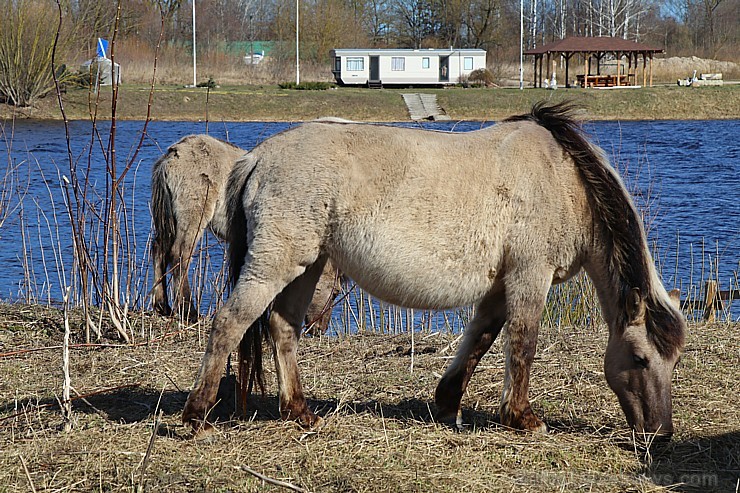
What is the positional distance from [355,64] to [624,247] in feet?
173

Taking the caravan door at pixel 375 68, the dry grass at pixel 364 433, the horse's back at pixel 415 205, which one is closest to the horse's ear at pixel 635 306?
the horse's back at pixel 415 205

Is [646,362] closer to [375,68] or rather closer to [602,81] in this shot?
[602,81]

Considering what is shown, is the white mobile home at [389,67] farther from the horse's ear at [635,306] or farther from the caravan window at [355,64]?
the horse's ear at [635,306]

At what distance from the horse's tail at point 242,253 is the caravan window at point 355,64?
52.3m

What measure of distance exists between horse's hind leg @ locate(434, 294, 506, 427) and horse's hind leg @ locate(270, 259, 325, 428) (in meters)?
0.79

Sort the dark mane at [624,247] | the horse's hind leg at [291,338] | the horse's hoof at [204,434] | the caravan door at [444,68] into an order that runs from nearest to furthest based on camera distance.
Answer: the horse's hoof at [204,434], the dark mane at [624,247], the horse's hind leg at [291,338], the caravan door at [444,68]

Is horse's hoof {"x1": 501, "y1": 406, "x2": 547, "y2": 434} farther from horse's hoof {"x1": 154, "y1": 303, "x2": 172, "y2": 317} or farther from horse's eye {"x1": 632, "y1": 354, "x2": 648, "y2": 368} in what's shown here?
horse's hoof {"x1": 154, "y1": 303, "x2": 172, "y2": 317}

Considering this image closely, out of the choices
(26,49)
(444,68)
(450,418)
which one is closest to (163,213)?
(450,418)

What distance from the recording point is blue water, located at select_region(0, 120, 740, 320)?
390 inches

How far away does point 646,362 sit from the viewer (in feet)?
15.7

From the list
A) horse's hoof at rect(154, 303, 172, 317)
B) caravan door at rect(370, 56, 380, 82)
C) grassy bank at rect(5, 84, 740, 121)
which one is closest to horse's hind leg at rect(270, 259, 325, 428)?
horse's hoof at rect(154, 303, 172, 317)

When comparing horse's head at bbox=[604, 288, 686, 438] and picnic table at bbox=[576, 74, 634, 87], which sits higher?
picnic table at bbox=[576, 74, 634, 87]

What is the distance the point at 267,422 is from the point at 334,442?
0.51 metres

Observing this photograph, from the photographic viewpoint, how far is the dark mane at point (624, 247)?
4828 millimetres
